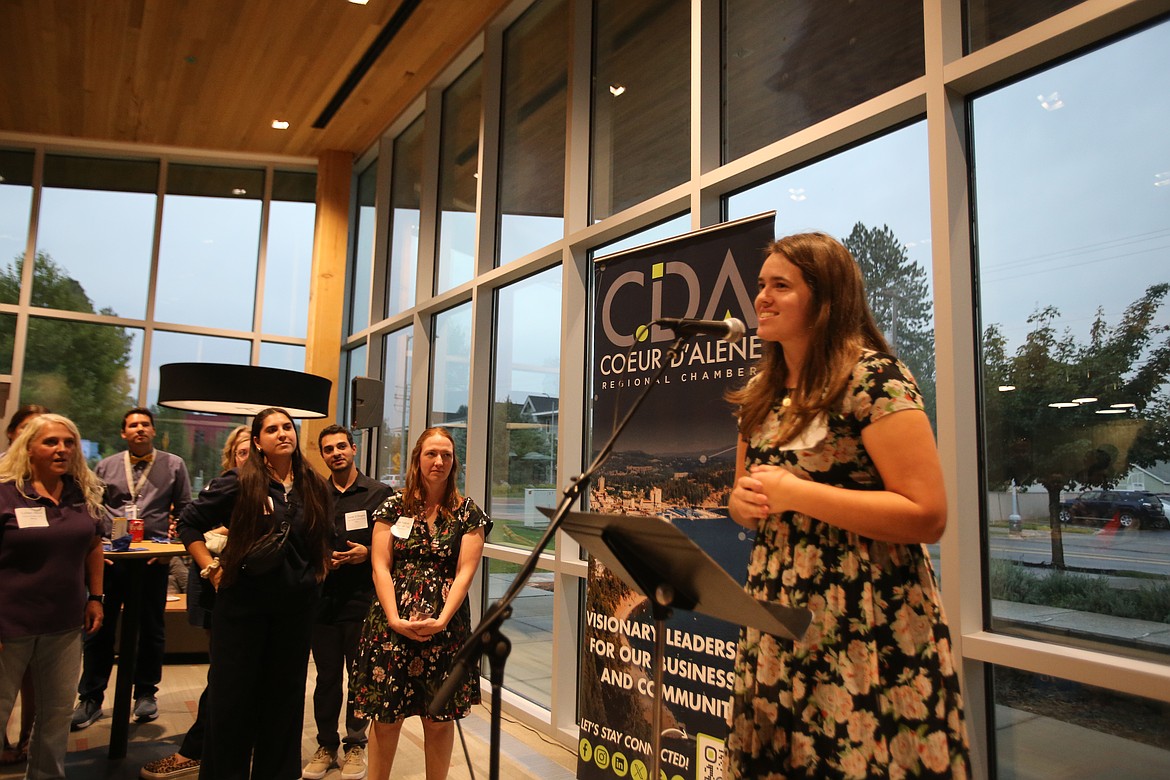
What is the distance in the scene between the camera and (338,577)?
12.4ft

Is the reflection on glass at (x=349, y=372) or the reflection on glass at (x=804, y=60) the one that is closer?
the reflection on glass at (x=804, y=60)

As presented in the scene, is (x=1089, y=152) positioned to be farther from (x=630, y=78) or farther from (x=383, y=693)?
(x=383, y=693)

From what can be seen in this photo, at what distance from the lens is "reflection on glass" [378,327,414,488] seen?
262 inches

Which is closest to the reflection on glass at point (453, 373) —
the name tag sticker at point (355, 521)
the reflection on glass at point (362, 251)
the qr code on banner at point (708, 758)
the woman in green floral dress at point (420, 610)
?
the name tag sticker at point (355, 521)

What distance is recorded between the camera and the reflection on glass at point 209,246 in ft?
25.7

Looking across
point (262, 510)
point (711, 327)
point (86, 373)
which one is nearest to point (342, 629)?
point (262, 510)

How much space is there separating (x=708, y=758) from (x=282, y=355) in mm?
6764

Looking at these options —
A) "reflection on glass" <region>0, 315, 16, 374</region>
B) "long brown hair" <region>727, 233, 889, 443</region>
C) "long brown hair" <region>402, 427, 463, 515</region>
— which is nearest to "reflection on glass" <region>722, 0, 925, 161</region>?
"long brown hair" <region>727, 233, 889, 443</region>

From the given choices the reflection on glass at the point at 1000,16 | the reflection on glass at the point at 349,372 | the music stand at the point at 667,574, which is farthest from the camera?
the reflection on glass at the point at 349,372

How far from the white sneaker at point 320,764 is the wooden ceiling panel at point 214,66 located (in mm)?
4491

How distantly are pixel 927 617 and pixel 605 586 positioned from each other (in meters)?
1.88

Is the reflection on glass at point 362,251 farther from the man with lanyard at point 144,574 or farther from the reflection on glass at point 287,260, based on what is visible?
the man with lanyard at point 144,574

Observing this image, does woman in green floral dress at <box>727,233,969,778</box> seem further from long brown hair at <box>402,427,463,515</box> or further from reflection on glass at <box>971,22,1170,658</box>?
long brown hair at <box>402,427,463,515</box>

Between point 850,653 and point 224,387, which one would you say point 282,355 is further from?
point 850,653
